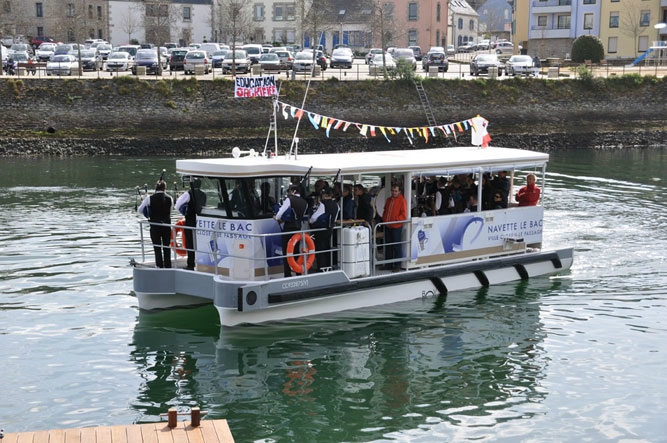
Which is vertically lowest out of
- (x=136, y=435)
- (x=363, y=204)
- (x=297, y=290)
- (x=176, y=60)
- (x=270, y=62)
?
(x=136, y=435)

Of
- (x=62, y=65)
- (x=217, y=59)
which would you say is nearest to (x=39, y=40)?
(x=217, y=59)

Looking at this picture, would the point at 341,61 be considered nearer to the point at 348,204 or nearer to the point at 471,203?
the point at 471,203

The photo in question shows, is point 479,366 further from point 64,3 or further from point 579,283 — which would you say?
point 64,3

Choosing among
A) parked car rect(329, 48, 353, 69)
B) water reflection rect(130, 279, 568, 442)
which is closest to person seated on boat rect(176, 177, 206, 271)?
water reflection rect(130, 279, 568, 442)

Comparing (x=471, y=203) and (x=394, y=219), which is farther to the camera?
(x=471, y=203)

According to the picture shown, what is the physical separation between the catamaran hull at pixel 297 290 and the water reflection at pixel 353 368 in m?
0.22

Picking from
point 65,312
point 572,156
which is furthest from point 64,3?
point 65,312

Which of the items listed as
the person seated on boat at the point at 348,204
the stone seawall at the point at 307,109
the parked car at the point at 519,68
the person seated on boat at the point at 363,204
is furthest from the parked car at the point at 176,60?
the person seated on boat at the point at 348,204

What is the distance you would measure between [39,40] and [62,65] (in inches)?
1723

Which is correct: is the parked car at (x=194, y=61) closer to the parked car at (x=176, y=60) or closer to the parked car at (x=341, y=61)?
the parked car at (x=176, y=60)

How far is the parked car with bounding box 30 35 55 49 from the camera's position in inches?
3648

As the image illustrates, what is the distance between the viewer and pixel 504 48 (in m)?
105

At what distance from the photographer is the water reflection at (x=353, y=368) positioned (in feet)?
43.5

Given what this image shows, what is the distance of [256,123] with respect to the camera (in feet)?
159
